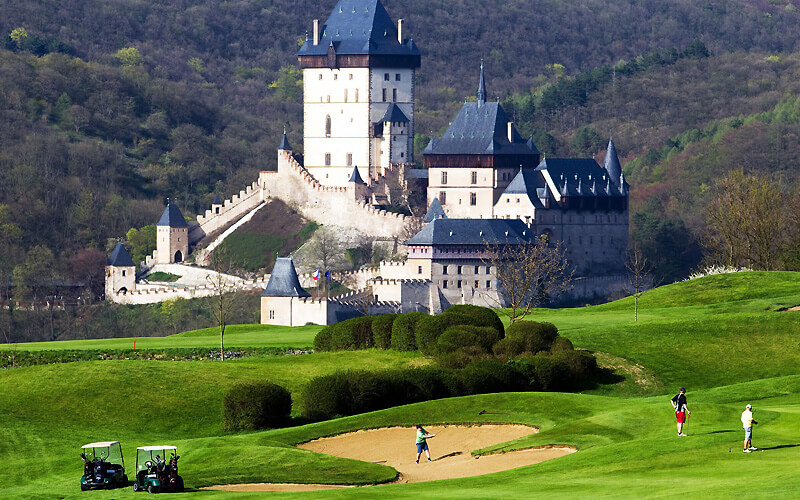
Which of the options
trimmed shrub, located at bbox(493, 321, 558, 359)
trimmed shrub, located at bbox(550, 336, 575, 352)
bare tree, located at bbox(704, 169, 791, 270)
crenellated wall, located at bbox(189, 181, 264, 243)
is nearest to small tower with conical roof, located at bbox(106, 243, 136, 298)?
crenellated wall, located at bbox(189, 181, 264, 243)

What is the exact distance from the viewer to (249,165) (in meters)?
159

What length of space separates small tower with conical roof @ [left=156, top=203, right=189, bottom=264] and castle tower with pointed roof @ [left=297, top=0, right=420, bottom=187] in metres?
10.8

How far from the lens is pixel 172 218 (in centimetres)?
12488

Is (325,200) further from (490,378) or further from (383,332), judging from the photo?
(490,378)

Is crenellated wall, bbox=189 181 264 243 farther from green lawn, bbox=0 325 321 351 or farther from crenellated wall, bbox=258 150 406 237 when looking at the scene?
green lawn, bbox=0 325 321 351

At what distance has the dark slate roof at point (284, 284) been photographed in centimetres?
9831

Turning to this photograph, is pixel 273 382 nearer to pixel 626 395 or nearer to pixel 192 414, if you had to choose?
pixel 192 414

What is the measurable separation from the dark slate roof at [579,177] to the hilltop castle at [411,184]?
0.10 m

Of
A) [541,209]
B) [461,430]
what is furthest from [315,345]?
[541,209]

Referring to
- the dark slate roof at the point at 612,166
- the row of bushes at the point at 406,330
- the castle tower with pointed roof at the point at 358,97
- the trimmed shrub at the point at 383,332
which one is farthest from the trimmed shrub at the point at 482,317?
the dark slate roof at the point at 612,166

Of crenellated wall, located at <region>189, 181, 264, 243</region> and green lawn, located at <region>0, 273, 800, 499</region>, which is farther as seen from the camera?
crenellated wall, located at <region>189, 181, 264, 243</region>

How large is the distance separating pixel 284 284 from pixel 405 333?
35505 millimetres

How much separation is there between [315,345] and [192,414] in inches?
567

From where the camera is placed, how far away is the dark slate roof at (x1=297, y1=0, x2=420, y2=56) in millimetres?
128125
